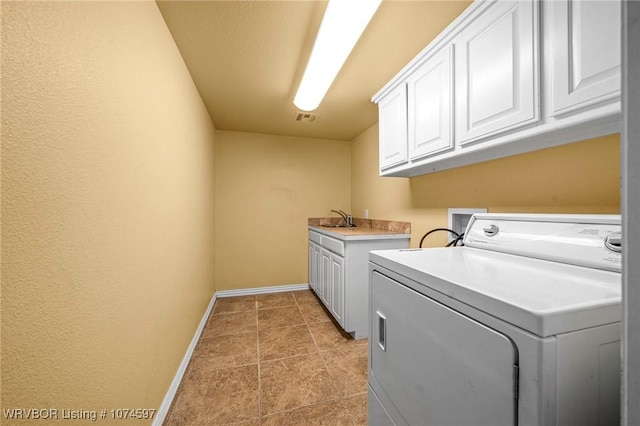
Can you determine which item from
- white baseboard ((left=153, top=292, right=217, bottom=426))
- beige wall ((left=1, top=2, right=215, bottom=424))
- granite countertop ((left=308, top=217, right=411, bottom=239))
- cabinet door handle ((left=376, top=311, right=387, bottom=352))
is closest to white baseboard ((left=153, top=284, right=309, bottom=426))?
white baseboard ((left=153, top=292, right=217, bottom=426))

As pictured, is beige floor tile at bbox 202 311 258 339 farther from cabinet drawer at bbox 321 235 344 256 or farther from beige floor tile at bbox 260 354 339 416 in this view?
cabinet drawer at bbox 321 235 344 256

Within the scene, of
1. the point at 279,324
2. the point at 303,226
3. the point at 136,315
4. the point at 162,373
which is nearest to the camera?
the point at 136,315

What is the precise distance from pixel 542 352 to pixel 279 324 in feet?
7.38

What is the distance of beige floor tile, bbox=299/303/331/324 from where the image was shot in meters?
2.46

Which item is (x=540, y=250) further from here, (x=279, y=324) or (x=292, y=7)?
(x=279, y=324)

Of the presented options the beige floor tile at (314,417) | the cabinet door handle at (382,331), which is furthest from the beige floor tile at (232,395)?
the cabinet door handle at (382,331)

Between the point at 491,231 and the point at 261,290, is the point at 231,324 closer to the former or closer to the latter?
the point at 261,290

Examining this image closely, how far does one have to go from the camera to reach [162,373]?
129cm

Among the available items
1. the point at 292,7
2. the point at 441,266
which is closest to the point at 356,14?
the point at 292,7

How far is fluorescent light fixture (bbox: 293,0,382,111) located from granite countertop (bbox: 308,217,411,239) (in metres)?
1.28

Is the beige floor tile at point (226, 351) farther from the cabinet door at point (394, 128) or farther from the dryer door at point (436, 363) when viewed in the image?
the cabinet door at point (394, 128)

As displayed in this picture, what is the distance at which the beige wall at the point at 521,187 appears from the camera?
37.6 inches

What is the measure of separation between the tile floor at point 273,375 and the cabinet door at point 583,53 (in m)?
1.72

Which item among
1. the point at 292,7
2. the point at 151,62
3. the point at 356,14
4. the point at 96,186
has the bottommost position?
the point at 96,186
